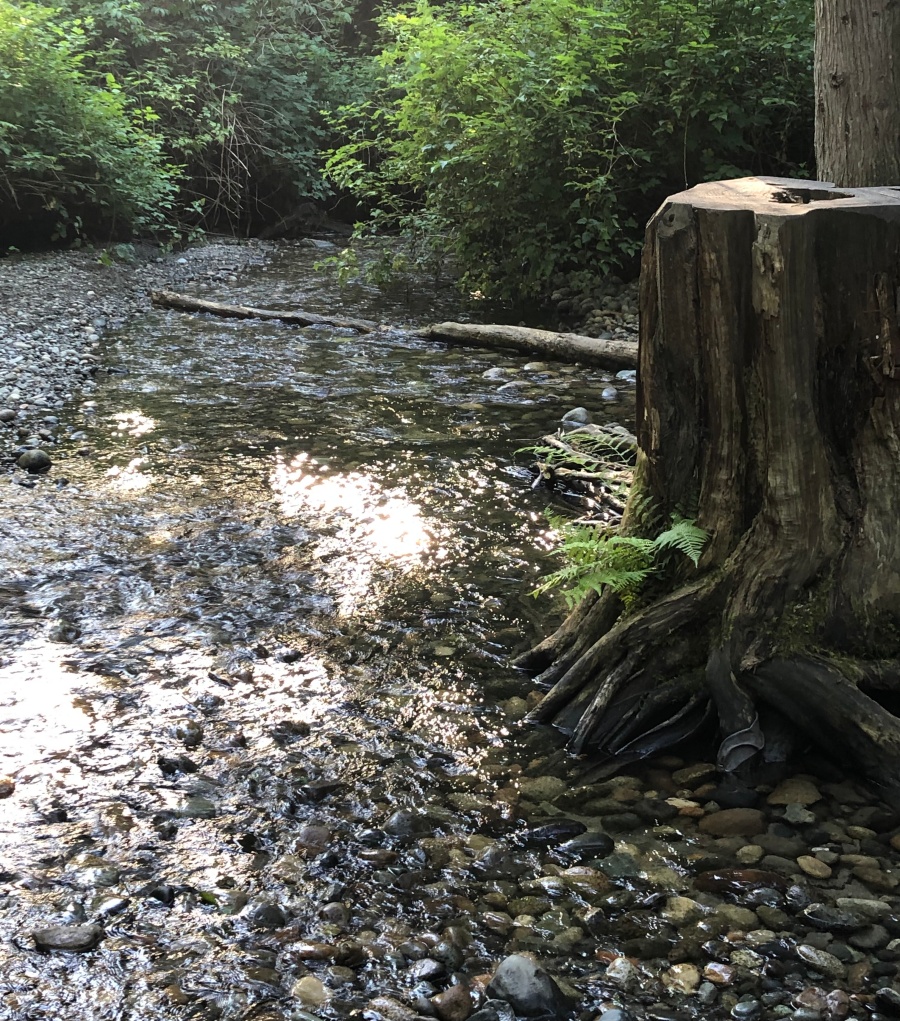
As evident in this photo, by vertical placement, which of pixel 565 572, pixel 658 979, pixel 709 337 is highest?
pixel 709 337

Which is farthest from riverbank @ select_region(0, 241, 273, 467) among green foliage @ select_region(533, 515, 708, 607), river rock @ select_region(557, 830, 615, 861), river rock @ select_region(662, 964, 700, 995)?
Answer: river rock @ select_region(662, 964, 700, 995)

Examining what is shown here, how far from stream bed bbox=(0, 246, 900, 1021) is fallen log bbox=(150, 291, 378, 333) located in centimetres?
523

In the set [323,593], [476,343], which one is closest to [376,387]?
[476,343]

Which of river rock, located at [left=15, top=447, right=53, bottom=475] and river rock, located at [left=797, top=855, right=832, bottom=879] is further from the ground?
river rock, located at [left=15, top=447, right=53, bottom=475]

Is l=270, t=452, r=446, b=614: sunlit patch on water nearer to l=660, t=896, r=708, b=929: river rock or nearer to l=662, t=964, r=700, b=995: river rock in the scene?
l=660, t=896, r=708, b=929: river rock

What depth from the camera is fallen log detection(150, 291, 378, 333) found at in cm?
976

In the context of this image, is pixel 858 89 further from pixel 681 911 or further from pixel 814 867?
pixel 681 911

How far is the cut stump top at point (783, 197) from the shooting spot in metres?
2.54

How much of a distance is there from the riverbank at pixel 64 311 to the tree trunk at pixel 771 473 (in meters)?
4.09

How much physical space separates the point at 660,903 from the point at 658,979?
24cm

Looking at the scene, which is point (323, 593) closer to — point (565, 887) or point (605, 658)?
point (605, 658)

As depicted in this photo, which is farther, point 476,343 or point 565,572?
point 476,343

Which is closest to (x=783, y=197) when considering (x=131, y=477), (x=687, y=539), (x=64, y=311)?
(x=687, y=539)

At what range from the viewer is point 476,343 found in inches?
351
